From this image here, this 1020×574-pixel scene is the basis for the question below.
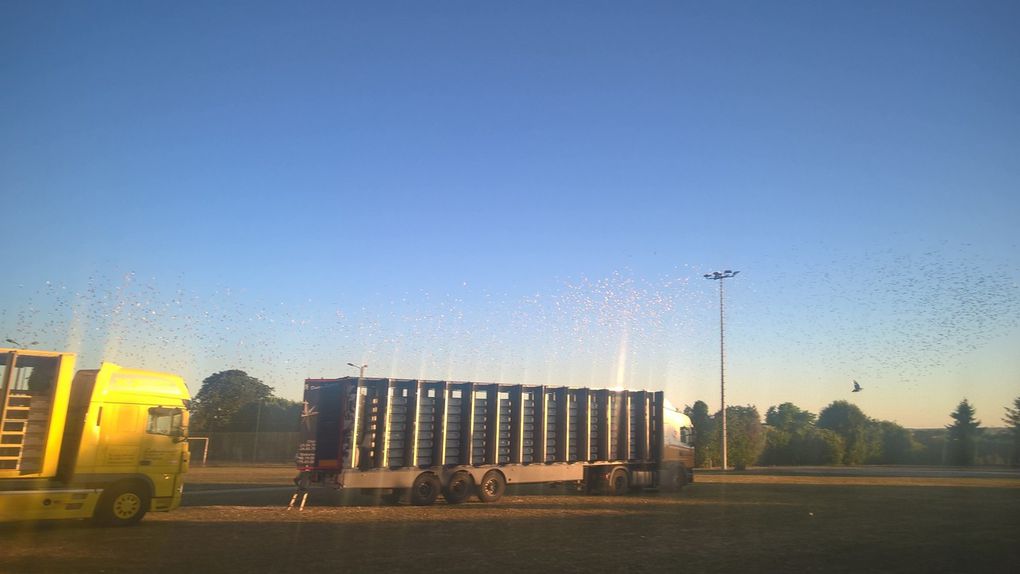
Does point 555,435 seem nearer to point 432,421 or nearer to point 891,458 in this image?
point 432,421

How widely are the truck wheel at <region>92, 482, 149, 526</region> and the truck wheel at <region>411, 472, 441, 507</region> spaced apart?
817cm

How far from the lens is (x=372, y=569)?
39.1 ft

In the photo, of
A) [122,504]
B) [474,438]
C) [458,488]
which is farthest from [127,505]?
[474,438]

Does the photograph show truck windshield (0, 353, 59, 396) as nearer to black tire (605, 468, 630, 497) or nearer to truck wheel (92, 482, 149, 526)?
truck wheel (92, 482, 149, 526)

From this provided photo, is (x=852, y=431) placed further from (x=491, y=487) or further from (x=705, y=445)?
(x=491, y=487)

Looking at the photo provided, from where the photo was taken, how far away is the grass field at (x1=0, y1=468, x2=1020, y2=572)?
12484 millimetres

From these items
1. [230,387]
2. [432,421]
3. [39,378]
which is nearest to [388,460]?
[432,421]

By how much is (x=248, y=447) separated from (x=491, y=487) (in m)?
40.4

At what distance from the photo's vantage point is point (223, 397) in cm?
7425

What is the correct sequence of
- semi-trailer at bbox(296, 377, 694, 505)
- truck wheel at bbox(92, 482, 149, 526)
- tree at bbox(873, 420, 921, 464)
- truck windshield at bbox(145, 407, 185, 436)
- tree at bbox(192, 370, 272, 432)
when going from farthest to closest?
tree at bbox(873, 420, 921, 464) → tree at bbox(192, 370, 272, 432) → semi-trailer at bbox(296, 377, 694, 505) → truck windshield at bbox(145, 407, 185, 436) → truck wheel at bbox(92, 482, 149, 526)

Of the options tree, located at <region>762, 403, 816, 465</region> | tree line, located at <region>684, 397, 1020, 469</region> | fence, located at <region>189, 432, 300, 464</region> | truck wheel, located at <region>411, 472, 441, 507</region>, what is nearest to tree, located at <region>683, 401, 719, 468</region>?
tree line, located at <region>684, 397, 1020, 469</region>

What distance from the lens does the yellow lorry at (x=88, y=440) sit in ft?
49.8

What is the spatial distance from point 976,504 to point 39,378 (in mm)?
29610

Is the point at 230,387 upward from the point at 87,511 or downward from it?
upward
